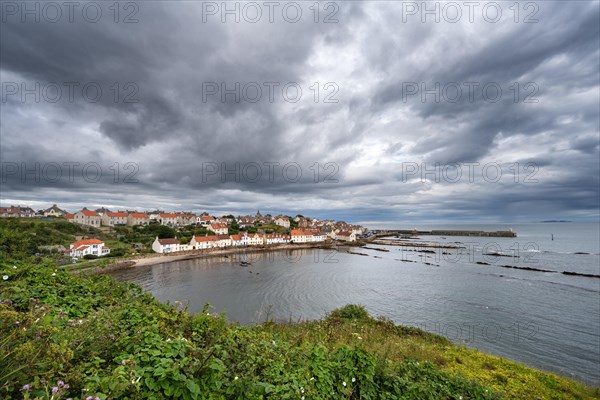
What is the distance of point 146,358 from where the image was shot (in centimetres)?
289

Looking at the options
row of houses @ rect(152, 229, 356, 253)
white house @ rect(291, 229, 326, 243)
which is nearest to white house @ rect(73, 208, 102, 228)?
row of houses @ rect(152, 229, 356, 253)

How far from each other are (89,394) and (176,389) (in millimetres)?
744

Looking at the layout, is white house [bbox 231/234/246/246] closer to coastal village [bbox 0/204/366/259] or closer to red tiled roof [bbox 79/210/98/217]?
coastal village [bbox 0/204/366/259]

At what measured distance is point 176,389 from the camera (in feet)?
8.63

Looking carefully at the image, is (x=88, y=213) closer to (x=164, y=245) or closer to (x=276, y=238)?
(x=164, y=245)

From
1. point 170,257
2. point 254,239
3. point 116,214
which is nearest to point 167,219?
point 116,214

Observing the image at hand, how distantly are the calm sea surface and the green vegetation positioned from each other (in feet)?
16.9

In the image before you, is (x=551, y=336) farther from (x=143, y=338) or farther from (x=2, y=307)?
(x=2, y=307)

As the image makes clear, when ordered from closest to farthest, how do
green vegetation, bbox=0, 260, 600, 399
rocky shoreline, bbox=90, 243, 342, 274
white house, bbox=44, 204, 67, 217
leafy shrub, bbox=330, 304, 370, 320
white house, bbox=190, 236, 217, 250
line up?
green vegetation, bbox=0, 260, 600, 399 < leafy shrub, bbox=330, 304, 370, 320 < rocky shoreline, bbox=90, 243, 342, 274 < white house, bbox=190, 236, 217, 250 < white house, bbox=44, 204, 67, 217

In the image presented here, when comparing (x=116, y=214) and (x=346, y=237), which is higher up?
(x=116, y=214)

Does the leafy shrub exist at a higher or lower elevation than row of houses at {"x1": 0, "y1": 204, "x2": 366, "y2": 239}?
lower

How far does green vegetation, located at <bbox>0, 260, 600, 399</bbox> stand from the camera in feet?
7.83

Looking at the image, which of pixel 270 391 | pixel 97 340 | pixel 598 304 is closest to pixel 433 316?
pixel 598 304

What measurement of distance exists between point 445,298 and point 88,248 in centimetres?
5639
